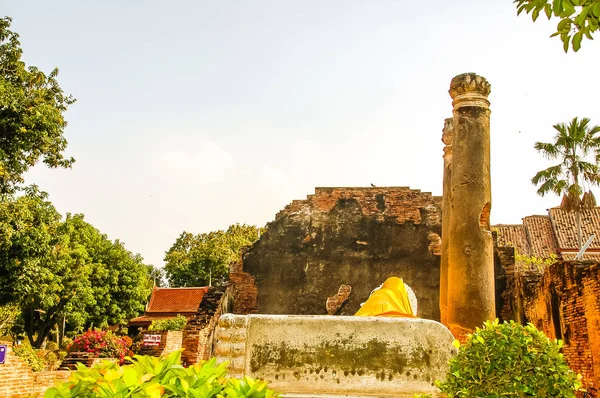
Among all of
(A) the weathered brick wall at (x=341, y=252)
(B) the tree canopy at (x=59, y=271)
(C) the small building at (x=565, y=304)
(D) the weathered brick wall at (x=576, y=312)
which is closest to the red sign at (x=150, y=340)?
(A) the weathered brick wall at (x=341, y=252)

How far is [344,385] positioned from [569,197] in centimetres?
2004

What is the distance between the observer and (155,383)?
222 cm

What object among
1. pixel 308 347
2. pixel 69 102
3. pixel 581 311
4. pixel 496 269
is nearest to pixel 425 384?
pixel 308 347

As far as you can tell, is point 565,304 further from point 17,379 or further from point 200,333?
point 17,379

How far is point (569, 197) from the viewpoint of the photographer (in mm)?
22234

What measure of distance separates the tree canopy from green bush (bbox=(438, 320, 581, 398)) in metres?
12.7

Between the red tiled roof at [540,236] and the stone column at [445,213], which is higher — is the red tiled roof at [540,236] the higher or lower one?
the higher one

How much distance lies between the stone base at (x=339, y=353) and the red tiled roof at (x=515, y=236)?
85.5 feet

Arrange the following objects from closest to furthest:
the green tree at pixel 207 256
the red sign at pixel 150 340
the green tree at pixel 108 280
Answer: the red sign at pixel 150 340
the green tree at pixel 108 280
the green tree at pixel 207 256

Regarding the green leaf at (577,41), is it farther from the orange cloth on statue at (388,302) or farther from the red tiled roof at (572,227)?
the red tiled roof at (572,227)

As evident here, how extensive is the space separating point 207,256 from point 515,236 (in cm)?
2087

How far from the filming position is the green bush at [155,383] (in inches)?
85.4

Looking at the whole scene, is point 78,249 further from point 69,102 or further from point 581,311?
point 581,311

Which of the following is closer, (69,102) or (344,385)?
(344,385)
